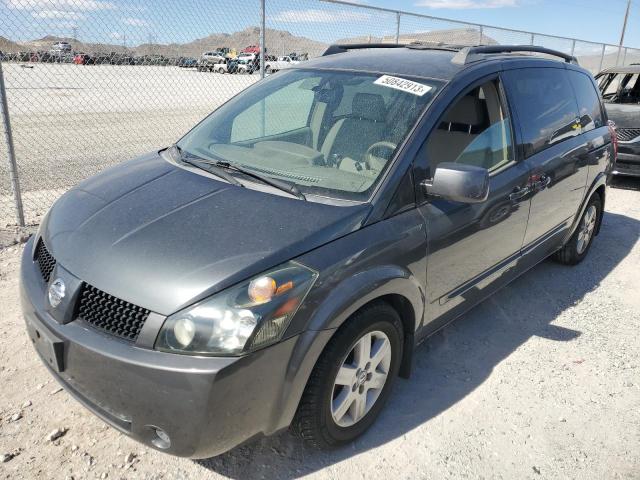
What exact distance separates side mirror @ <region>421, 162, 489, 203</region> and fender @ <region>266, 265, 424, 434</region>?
19.2 inches

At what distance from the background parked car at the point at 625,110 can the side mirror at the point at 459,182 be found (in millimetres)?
6059

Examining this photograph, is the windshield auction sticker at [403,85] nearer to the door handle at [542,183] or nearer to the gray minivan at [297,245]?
the gray minivan at [297,245]

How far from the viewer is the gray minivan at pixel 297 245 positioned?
2.00 m

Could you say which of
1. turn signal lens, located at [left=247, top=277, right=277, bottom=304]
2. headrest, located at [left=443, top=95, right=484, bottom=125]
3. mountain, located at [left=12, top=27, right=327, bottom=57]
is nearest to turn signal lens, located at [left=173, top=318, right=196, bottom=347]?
turn signal lens, located at [left=247, top=277, right=277, bottom=304]

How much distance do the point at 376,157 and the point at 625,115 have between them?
716 centimetres

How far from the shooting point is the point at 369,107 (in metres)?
2.98

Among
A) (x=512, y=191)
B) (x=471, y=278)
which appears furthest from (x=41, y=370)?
(x=512, y=191)

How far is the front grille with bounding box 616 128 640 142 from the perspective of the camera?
7811 mm

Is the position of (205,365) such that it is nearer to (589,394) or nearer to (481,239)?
(481,239)

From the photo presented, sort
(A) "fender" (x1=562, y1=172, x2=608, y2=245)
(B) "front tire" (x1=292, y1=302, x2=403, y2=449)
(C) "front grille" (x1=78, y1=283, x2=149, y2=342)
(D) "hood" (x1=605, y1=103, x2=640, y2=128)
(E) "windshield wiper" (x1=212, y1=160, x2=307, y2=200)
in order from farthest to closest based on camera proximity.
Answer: (D) "hood" (x1=605, y1=103, x2=640, y2=128), (A) "fender" (x1=562, y1=172, x2=608, y2=245), (E) "windshield wiper" (x1=212, y1=160, x2=307, y2=200), (B) "front tire" (x1=292, y1=302, x2=403, y2=449), (C) "front grille" (x1=78, y1=283, x2=149, y2=342)

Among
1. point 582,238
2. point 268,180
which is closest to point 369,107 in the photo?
point 268,180

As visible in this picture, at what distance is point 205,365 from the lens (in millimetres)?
1924

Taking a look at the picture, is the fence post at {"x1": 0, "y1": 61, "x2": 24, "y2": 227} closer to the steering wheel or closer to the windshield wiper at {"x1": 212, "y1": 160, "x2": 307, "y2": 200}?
the windshield wiper at {"x1": 212, "y1": 160, "x2": 307, "y2": 200}

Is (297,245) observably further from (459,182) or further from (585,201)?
(585,201)
